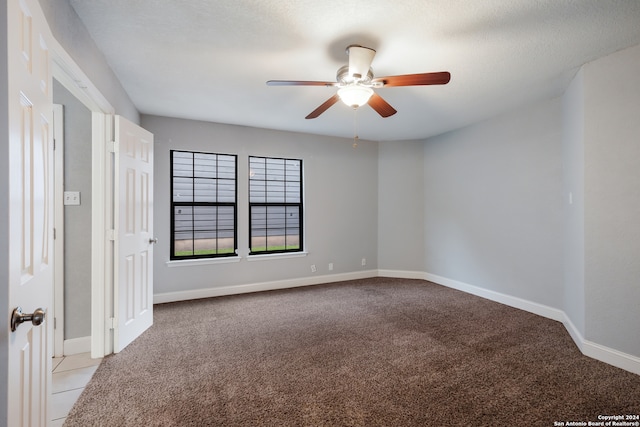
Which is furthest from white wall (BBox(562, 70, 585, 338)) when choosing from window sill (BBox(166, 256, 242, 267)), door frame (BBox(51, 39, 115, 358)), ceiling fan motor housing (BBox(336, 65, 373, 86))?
door frame (BBox(51, 39, 115, 358))

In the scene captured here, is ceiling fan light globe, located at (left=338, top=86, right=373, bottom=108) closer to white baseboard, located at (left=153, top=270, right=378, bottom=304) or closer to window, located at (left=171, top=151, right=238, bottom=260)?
window, located at (left=171, top=151, right=238, bottom=260)

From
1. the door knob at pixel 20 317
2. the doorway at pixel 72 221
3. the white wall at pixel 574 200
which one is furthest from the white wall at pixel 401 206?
the door knob at pixel 20 317

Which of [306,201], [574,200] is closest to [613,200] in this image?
[574,200]

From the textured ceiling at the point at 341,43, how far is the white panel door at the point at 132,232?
25.0 inches

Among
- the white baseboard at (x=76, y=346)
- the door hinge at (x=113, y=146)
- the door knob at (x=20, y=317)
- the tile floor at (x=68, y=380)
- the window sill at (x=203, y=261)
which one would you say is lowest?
the tile floor at (x=68, y=380)

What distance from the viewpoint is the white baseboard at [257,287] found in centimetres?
412

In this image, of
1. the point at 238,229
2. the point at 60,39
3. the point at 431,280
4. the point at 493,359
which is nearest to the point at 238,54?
the point at 60,39

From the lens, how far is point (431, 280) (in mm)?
5188

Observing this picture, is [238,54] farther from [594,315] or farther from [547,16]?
[594,315]

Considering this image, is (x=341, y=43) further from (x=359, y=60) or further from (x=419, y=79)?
(x=419, y=79)

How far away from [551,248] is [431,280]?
199cm

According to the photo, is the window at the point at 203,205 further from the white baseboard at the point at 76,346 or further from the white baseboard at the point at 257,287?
the white baseboard at the point at 76,346

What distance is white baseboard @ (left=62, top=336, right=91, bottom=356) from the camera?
264cm

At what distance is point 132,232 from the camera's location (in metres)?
2.89
